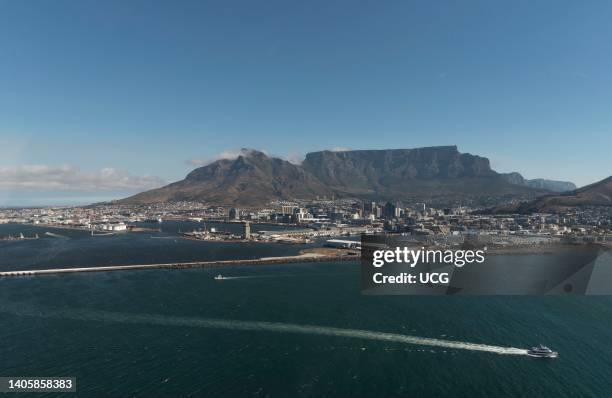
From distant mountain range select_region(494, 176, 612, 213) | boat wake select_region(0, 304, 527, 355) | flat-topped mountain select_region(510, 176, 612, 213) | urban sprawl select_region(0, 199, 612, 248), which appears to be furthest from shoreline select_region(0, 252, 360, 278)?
flat-topped mountain select_region(510, 176, 612, 213)

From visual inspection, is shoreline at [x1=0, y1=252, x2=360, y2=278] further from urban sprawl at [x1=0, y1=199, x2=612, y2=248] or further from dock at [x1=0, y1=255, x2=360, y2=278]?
urban sprawl at [x1=0, y1=199, x2=612, y2=248]

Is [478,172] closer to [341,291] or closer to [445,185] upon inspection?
[445,185]

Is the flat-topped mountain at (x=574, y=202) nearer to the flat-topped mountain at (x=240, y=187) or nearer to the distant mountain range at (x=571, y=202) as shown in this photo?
the distant mountain range at (x=571, y=202)

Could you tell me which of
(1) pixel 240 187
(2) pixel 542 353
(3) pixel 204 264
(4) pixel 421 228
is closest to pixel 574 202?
(4) pixel 421 228

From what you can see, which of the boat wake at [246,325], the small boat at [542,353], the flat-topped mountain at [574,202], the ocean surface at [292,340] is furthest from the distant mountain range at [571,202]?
the boat wake at [246,325]

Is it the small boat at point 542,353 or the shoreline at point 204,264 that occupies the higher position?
the shoreline at point 204,264

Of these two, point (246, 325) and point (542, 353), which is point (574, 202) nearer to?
point (542, 353)
